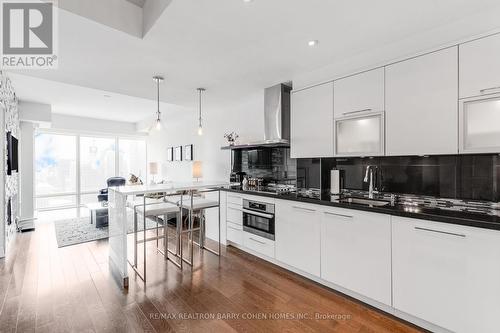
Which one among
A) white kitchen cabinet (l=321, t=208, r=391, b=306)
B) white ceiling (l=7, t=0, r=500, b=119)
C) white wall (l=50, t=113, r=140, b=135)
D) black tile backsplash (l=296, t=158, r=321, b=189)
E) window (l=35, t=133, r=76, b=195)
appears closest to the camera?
white ceiling (l=7, t=0, r=500, b=119)

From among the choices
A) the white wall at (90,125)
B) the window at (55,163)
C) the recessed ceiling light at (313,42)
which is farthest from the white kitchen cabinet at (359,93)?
the window at (55,163)

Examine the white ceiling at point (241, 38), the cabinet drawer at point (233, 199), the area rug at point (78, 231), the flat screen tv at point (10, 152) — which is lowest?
the area rug at point (78, 231)

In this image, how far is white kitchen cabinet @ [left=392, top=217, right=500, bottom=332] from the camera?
5.11ft

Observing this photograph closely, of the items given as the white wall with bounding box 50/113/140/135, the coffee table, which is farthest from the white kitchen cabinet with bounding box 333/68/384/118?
the white wall with bounding box 50/113/140/135

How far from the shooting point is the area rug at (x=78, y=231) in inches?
159

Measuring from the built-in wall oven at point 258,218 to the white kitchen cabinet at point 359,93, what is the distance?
57.7 inches

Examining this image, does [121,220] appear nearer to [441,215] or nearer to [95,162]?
[441,215]

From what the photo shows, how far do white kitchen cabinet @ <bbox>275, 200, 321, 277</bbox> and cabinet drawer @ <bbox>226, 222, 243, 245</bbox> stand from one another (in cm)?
72

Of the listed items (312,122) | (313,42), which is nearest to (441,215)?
(312,122)

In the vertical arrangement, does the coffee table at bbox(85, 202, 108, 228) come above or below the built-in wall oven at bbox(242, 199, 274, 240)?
below

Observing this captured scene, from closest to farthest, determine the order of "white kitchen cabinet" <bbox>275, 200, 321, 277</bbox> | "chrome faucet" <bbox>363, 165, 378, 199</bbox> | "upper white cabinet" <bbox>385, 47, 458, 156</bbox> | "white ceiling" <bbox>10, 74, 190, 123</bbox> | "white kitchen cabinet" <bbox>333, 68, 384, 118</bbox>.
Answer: "upper white cabinet" <bbox>385, 47, 458, 156</bbox>, "white kitchen cabinet" <bbox>333, 68, 384, 118</bbox>, "white kitchen cabinet" <bbox>275, 200, 321, 277</bbox>, "chrome faucet" <bbox>363, 165, 378, 199</bbox>, "white ceiling" <bbox>10, 74, 190, 123</bbox>

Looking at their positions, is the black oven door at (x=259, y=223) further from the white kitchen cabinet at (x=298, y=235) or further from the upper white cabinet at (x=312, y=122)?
the upper white cabinet at (x=312, y=122)

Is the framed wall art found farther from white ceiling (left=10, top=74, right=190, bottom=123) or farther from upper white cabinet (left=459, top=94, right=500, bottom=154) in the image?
upper white cabinet (left=459, top=94, right=500, bottom=154)

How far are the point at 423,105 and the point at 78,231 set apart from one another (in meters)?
5.84
